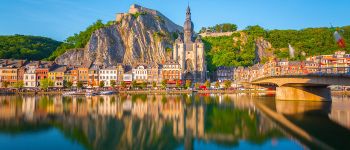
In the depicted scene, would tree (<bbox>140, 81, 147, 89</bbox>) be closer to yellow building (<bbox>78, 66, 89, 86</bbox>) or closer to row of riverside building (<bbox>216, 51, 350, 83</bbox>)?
yellow building (<bbox>78, 66, 89, 86</bbox>)

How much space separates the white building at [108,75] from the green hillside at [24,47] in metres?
30.5

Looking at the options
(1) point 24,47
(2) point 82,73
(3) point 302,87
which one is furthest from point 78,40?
(3) point 302,87

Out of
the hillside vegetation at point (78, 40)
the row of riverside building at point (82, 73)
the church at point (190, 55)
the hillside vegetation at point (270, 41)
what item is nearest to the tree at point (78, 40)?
the hillside vegetation at point (78, 40)

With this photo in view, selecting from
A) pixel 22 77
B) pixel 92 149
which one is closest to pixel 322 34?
pixel 22 77

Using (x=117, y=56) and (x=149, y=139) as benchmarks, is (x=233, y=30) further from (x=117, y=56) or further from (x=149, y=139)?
(x=149, y=139)

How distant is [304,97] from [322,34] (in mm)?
86640

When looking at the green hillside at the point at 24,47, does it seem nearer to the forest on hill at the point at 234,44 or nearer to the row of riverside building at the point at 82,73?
the forest on hill at the point at 234,44

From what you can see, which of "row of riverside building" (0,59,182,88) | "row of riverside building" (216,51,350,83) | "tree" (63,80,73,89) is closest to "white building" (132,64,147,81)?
"row of riverside building" (0,59,182,88)

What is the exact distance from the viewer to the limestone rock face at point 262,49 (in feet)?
426

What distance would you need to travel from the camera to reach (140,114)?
3728 centimetres

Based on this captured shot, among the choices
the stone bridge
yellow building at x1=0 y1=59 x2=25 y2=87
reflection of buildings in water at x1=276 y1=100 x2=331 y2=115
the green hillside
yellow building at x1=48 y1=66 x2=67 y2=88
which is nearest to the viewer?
reflection of buildings in water at x1=276 y1=100 x2=331 y2=115

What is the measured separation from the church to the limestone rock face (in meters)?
29.8

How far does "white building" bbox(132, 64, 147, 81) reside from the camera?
9200cm

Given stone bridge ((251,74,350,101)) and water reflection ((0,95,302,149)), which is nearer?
water reflection ((0,95,302,149))
